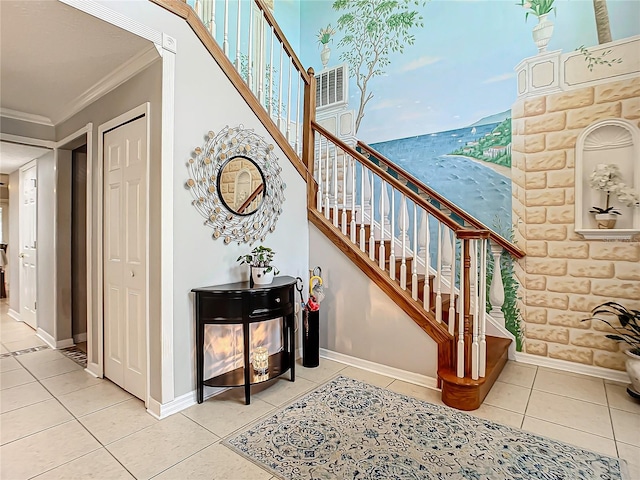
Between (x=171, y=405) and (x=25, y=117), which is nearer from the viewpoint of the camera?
(x=171, y=405)

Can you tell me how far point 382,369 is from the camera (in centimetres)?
294

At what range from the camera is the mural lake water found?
3.38m

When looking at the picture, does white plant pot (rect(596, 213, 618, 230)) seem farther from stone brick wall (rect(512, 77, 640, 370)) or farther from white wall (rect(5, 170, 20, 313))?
white wall (rect(5, 170, 20, 313))

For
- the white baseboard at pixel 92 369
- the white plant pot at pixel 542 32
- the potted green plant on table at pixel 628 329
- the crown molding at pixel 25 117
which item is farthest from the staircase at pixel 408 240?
the white baseboard at pixel 92 369

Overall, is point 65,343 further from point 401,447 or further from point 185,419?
point 401,447

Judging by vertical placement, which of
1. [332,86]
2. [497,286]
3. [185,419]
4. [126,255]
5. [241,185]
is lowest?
[185,419]

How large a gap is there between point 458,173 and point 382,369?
2.19 meters

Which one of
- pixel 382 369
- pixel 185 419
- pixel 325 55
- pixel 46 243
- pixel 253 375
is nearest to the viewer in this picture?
pixel 185 419

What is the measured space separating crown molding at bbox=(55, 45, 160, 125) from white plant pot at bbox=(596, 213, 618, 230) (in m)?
3.63

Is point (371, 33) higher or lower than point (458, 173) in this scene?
higher

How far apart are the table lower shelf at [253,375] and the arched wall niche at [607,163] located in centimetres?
278

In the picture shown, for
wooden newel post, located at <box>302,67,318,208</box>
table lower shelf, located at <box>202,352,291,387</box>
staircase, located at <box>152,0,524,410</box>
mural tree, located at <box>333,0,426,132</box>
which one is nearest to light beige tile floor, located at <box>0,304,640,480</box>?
table lower shelf, located at <box>202,352,291,387</box>

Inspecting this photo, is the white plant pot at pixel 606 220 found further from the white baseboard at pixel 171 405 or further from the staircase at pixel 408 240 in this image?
the white baseboard at pixel 171 405

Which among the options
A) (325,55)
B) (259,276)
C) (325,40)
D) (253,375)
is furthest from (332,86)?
(253,375)
